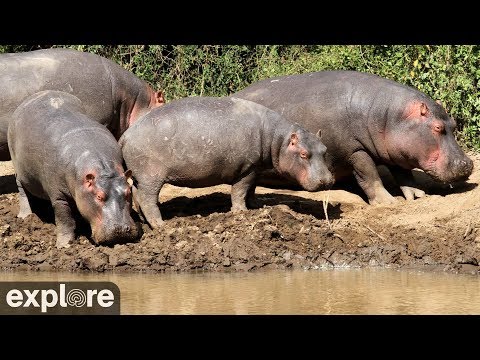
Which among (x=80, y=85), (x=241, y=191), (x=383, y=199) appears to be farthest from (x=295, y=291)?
(x=80, y=85)

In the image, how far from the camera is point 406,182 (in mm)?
12797

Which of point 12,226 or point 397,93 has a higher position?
point 397,93

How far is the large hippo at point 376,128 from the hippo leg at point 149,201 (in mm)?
2190

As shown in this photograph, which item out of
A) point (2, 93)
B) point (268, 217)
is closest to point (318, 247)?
point (268, 217)

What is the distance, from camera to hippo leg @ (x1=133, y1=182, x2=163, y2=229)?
11328 mm

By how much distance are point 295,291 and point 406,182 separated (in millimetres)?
3754

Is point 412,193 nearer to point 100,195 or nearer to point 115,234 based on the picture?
point 115,234

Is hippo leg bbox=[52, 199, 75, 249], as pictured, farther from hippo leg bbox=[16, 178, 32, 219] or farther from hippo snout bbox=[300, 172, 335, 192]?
hippo snout bbox=[300, 172, 335, 192]

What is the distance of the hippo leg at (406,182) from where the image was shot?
12.5 m

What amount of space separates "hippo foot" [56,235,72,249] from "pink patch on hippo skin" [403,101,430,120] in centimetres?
426

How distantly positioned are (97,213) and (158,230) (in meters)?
0.87

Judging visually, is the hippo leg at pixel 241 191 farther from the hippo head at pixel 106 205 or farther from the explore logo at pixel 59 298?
the explore logo at pixel 59 298

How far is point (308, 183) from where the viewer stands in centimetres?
1173
